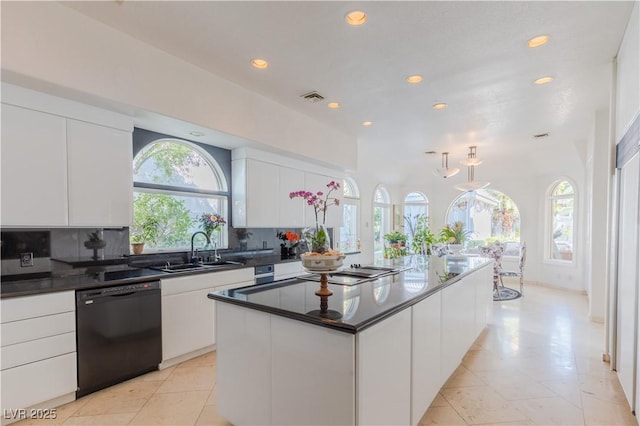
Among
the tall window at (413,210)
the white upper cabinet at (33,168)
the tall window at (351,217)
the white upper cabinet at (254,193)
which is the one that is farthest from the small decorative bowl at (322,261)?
the tall window at (413,210)

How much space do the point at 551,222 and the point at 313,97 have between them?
6410 mm

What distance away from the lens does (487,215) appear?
816 centimetres

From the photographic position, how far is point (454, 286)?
267cm

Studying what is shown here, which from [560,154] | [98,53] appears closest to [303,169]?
[98,53]

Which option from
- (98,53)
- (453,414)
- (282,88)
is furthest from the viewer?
(282,88)

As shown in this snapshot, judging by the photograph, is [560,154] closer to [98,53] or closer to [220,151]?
[220,151]

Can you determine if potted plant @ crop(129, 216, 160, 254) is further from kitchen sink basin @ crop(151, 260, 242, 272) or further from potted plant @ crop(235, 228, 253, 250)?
potted plant @ crop(235, 228, 253, 250)

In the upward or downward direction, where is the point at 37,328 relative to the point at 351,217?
downward

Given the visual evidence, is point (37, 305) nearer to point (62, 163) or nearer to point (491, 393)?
point (62, 163)

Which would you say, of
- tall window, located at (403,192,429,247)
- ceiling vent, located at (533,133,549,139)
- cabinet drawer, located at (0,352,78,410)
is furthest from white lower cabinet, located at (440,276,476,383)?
tall window, located at (403,192,429,247)

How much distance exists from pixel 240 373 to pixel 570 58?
363 centimetres

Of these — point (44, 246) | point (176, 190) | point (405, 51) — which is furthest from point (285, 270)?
point (405, 51)

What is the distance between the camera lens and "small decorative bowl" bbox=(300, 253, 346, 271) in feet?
5.78

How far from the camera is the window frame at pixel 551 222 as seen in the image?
6570 mm
